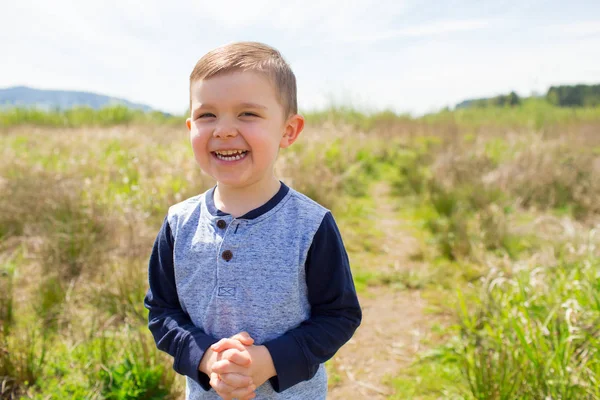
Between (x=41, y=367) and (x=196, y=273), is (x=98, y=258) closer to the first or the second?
(x=41, y=367)

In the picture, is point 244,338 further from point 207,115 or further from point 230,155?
point 207,115

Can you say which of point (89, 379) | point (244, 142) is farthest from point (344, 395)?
point (244, 142)

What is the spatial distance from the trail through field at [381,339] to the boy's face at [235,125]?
218 cm

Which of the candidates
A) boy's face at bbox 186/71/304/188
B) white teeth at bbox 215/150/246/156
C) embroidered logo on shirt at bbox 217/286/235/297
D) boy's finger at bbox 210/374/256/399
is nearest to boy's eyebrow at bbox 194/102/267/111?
boy's face at bbox 186/71/304/188

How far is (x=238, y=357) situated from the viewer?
113 centimetres

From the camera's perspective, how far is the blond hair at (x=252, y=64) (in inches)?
48.4

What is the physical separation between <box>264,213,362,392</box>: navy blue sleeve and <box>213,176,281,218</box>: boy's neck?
20 cm

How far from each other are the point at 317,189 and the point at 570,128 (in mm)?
8727

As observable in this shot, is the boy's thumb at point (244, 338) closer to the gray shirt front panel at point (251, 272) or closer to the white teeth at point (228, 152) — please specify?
the gray shirt front panel at point (251, 272)

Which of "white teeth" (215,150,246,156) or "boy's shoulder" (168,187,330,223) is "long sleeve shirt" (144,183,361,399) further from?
"white teeth" (215,150,246,156)

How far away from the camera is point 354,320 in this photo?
132 centimetres

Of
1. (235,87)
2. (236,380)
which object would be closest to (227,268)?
(236,380)

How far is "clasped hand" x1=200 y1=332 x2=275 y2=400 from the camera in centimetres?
113

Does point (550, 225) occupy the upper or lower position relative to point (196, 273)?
lower
